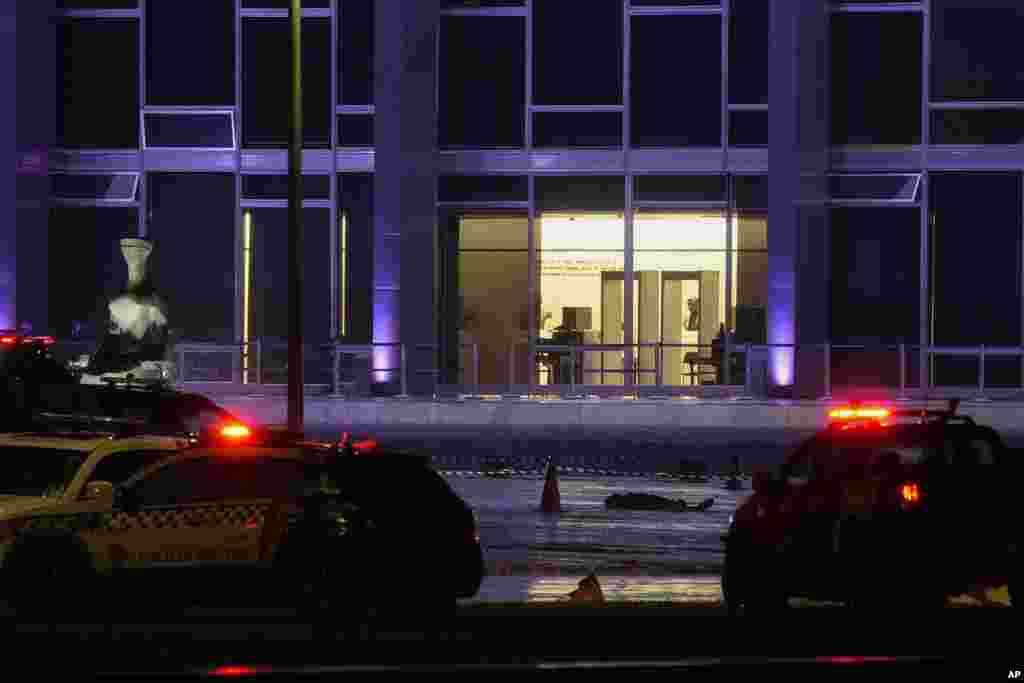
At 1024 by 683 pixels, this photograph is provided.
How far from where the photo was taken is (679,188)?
124 ft

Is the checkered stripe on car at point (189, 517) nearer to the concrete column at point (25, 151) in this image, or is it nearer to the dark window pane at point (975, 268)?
the concrete column at point (25, 151)

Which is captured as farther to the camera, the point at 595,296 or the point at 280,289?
the point at 595,296

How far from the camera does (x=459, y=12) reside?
38125 millimetres

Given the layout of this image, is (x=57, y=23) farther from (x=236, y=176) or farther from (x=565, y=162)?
(x=565, y=162)

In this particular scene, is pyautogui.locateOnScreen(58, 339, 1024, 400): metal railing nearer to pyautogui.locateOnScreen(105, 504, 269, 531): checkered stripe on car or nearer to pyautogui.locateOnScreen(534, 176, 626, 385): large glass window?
pyautogui.locateOnScreen(534, 176, 626, 385): large glass window

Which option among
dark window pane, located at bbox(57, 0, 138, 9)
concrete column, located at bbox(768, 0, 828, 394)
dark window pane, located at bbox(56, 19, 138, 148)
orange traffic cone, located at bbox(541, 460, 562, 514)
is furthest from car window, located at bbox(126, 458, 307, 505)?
dark window pane, located at bbox(57, 0, 138, 9)

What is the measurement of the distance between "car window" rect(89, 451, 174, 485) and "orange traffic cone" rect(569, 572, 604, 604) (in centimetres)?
359

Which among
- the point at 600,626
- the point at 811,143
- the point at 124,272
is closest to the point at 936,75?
the point at 811,143

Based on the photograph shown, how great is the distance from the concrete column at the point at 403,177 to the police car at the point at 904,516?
76.6ft

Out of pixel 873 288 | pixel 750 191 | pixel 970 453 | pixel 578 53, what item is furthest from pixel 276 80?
pixel 970 453

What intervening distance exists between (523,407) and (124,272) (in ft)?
27.7

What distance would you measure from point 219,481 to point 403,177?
76.1 feet

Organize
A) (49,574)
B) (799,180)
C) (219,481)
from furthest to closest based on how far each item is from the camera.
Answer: (799,180) → (219,481) → (49,574)

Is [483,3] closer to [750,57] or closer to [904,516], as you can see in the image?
[750,57]
